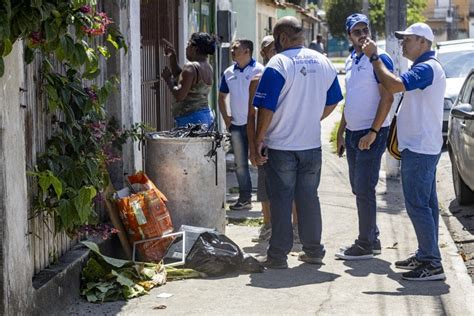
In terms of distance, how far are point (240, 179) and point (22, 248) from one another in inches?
209

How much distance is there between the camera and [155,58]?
1047 cm

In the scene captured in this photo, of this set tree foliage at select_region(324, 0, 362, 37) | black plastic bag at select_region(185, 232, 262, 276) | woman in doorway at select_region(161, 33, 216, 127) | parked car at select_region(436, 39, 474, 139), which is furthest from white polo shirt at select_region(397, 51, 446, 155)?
tree foliage at select_region(324, 0, 362, 37)

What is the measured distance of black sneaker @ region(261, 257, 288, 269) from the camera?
25.9 ft

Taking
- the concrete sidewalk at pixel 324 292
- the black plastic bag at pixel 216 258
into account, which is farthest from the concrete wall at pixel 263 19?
the black plastic bag at pixel 216 258

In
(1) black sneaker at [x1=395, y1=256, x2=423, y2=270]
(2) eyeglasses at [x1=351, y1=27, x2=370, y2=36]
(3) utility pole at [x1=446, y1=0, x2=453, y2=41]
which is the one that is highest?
(3) utility pole at [x1=446, y1=0, x2=453, y2=41]

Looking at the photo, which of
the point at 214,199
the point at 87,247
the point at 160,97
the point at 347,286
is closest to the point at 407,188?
the point at 347,286

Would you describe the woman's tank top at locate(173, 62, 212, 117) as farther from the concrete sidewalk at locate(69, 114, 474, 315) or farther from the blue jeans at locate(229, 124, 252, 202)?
the concrete sidewalk at locate(69, 114, 474, 315)

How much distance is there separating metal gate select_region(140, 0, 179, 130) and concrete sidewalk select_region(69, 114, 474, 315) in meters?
2.01

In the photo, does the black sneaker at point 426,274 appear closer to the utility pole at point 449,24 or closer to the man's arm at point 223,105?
the man's arm at point 223,105

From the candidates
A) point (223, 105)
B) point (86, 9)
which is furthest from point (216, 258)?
point (223, 105)

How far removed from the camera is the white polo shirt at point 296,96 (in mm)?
7652

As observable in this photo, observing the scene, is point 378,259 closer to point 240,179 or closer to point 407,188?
point 407,188

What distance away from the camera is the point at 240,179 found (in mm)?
10945

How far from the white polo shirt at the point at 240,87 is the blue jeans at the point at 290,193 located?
2807mm
